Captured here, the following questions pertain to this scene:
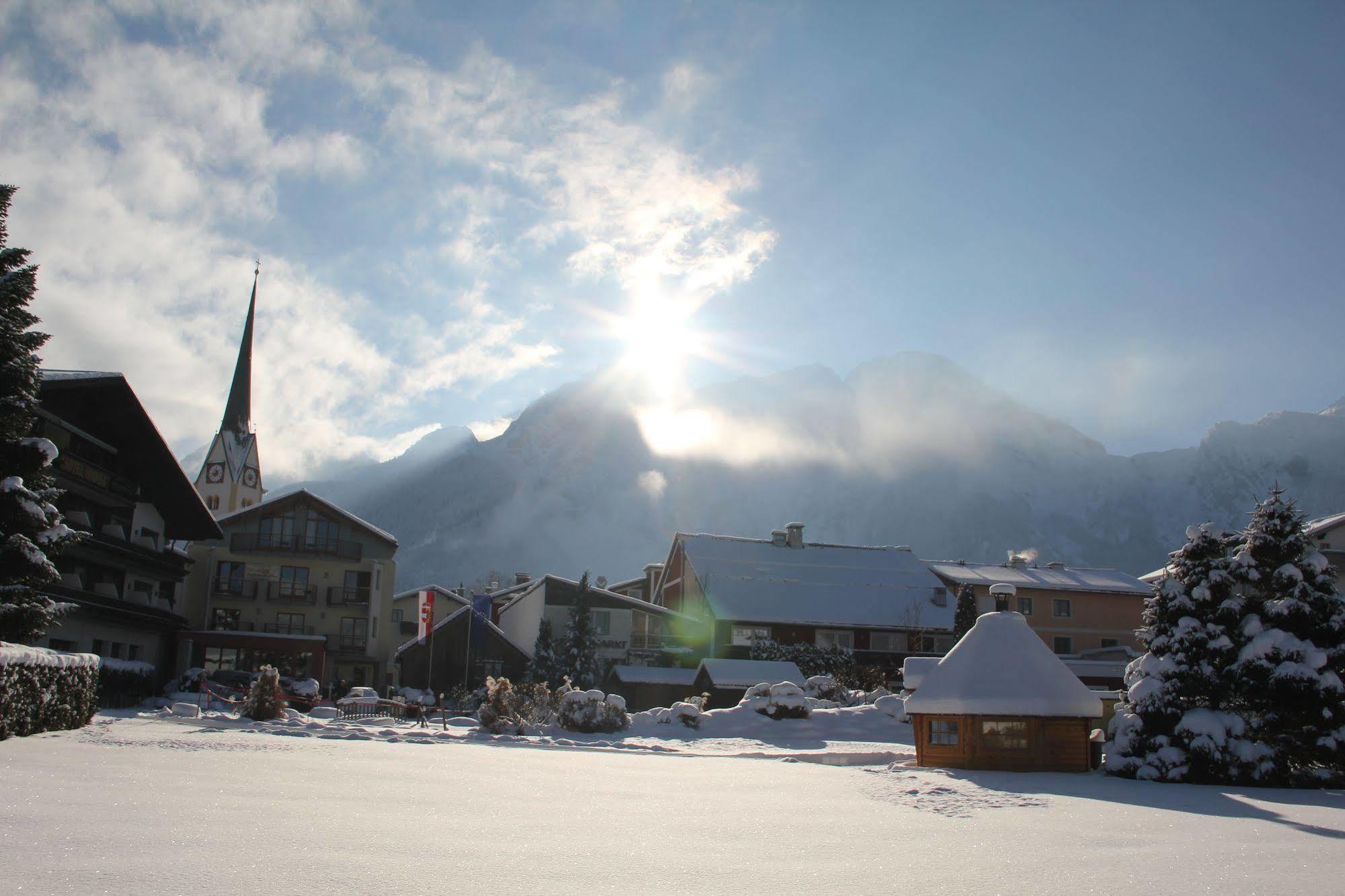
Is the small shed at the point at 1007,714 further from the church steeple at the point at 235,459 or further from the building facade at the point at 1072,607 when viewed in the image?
the church steeple at the point at 235,459

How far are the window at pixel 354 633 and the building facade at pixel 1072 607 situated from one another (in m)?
35.8

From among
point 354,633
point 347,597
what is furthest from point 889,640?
point 347,597

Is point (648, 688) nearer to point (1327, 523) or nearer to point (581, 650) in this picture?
point (581, 650)

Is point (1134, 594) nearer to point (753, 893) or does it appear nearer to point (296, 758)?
point (296, 758)

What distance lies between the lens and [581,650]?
48.8 meters

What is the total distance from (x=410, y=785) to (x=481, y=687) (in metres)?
40.4

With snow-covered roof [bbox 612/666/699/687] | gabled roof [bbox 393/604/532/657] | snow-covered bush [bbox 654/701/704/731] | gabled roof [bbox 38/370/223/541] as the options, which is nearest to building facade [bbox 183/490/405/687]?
gabled roof [bbox 393/604/532/657]

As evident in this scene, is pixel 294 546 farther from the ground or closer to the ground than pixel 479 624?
farther from the ground

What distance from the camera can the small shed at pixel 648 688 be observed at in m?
49.8

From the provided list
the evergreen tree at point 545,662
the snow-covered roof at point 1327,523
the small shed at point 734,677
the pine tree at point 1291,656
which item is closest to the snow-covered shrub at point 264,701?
the small shed at point 734,677

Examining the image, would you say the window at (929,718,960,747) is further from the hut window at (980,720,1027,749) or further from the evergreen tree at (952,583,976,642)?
the evergreen tree at (952,583,976,642)

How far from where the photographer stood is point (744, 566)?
59844 millimetres

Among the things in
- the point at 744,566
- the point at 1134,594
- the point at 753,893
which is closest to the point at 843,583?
the point at 744,566

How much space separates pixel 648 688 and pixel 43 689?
36.2m
